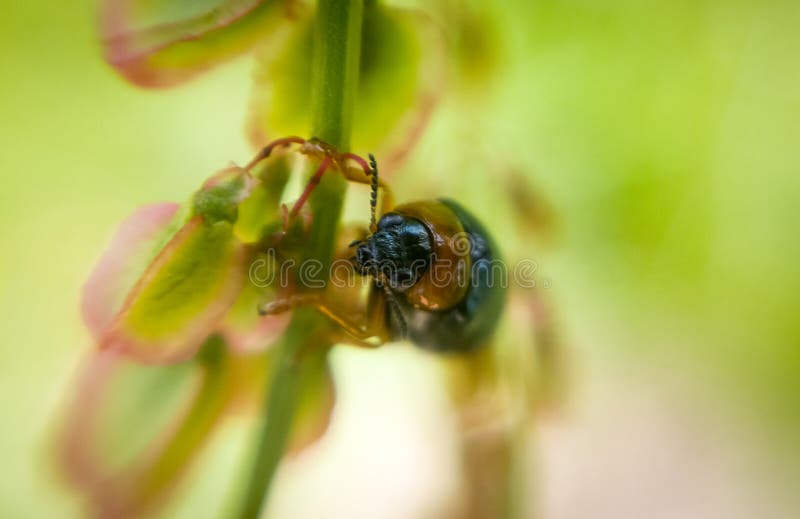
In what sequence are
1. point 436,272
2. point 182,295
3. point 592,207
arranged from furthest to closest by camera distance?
1. point 592,207
2. point 436,272
3. point 182,295

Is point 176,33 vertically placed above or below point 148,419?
above

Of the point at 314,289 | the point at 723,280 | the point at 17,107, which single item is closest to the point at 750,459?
the point at 723,280

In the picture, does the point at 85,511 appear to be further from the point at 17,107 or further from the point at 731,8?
the point at 731,8

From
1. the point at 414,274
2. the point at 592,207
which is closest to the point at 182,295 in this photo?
the point at 414,274

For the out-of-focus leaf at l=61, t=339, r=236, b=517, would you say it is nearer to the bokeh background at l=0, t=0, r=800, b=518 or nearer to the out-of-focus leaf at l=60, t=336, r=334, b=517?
the out-of-focus leaf at l=60, t=336, r=334, b=517

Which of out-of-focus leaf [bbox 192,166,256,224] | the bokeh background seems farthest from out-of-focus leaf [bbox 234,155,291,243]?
the bokeh background

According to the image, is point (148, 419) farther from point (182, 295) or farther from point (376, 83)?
point (376, 83)
